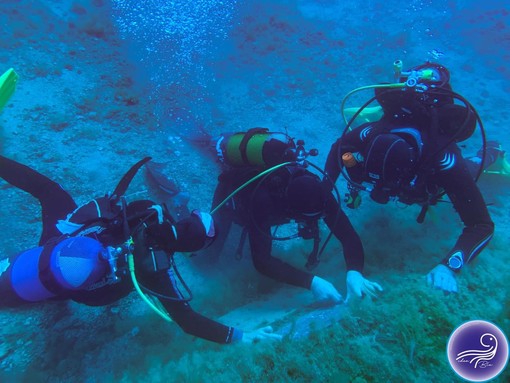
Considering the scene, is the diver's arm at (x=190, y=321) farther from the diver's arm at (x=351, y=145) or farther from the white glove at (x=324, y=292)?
the diver's arm at (x=351, y=145)

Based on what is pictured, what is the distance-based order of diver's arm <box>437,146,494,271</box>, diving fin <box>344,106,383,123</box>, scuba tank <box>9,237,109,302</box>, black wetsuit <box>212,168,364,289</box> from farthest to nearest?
diving fin <box>344,106,383,123</box>
black wetsuit <box>212,168,364,289</box>
diver's arm <box>437,146,494,271</box>
scuba tank <box>9,237,109,302</box>

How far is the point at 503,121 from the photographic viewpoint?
24.0 ft

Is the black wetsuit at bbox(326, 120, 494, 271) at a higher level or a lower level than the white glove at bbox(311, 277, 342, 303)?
higher

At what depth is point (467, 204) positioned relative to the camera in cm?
311

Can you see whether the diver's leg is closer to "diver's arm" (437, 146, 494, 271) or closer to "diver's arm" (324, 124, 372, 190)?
A: "diver's arm" (324, 124, 372, 190)

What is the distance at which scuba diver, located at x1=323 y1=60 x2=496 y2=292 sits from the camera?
2.89m

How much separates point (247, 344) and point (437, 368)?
119 cm

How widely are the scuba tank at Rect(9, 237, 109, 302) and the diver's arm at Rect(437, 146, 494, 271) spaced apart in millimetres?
2859

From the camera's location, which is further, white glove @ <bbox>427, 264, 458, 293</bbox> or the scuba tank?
white glove @ <bbox>427, 264, 458, 293</bbox>

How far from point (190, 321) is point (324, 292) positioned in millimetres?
1175

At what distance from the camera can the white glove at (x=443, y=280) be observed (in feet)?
6.98

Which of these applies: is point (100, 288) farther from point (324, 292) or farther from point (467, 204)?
point (467, 204)

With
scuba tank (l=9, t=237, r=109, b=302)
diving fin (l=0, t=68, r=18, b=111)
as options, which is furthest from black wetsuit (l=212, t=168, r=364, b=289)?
diving fin (l=0, t=68, r=18, b=111)

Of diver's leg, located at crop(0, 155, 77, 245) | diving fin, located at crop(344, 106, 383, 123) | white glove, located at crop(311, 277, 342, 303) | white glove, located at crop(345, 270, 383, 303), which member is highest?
diver's leg, located at crop(0, 155, 77, 245)
